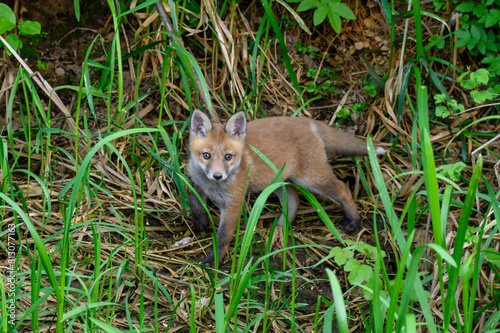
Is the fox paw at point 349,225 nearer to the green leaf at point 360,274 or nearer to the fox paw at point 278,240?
the fox paw at point 278,240

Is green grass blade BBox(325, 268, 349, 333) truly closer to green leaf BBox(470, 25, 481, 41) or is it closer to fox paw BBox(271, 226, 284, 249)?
fox paw BBox(271, 226, 284, 249)

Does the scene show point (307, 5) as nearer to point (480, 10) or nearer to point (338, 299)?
point (480, 10)

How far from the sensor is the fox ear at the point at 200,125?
396cm

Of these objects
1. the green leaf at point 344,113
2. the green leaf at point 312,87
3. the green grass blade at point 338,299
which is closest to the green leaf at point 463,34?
the green leaf at point 344,113

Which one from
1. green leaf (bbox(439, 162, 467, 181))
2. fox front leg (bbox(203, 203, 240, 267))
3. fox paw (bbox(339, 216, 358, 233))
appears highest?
green leaf (bbox(439, 162, 467, 181))

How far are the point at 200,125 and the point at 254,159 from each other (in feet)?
1.89

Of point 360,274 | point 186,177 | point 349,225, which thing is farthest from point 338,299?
point 186,177

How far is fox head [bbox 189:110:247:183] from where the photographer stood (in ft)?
13.0

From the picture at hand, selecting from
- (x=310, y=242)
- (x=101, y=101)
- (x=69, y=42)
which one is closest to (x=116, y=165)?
(x=101, y=101)

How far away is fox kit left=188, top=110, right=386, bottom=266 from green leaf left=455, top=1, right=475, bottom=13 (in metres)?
1.37

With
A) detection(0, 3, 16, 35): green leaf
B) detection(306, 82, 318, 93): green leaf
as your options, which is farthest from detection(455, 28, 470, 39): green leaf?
detection(0, 3, 16, 35): green leaf

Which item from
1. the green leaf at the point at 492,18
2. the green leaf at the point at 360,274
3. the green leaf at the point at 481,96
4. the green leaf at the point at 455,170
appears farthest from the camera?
the green leaf at the point at 492,18

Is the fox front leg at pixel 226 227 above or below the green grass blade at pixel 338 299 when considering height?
below

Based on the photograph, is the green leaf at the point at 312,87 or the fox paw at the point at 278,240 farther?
the green leaf at the point at 312,87
